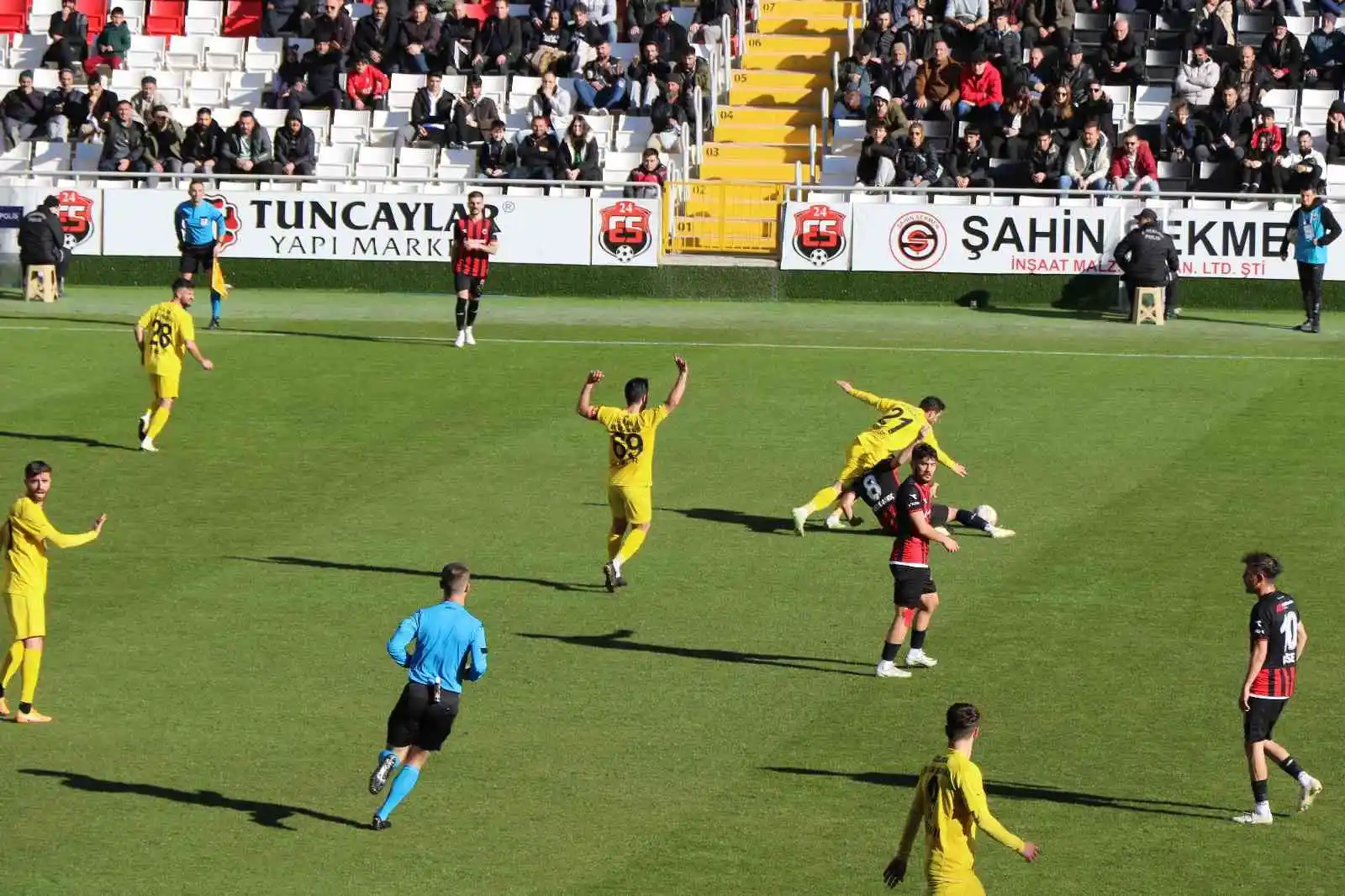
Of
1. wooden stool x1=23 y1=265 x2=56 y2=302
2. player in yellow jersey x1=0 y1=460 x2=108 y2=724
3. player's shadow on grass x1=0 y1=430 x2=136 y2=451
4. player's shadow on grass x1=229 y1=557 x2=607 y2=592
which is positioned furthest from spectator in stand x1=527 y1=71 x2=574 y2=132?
player in yellow jersey x1=0 y1=460 x2=108 y2=724

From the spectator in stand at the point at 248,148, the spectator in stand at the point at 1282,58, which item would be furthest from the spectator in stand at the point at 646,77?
the spectator in stand at the point at 1282,58

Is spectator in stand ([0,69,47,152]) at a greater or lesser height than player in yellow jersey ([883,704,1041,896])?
greater

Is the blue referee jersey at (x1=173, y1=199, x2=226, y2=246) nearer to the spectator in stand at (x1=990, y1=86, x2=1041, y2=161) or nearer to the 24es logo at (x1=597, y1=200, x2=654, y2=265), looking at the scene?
the 24es logo at (x1=597, y1=200, x2=654, y2=265)

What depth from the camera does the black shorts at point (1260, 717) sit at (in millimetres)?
13711

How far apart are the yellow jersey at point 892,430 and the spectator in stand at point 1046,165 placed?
15.1 metres

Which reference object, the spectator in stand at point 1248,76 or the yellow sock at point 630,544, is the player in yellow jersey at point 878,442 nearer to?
the yellow sock at point 630,544

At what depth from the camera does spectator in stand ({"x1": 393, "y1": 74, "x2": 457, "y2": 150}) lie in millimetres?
39531

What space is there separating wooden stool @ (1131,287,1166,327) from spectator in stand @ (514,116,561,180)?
10589 millimetres

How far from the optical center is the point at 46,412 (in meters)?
27.2

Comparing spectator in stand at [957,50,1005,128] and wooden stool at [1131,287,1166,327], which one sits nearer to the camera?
wooden stool at [1131,287,1166,327]

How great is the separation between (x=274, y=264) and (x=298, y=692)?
824 inches

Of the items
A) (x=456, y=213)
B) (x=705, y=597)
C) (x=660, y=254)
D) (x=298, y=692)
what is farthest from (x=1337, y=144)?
(x=298, y=692)

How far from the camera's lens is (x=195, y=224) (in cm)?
3197

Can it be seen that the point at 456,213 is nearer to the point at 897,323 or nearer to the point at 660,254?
the point at 660,254
